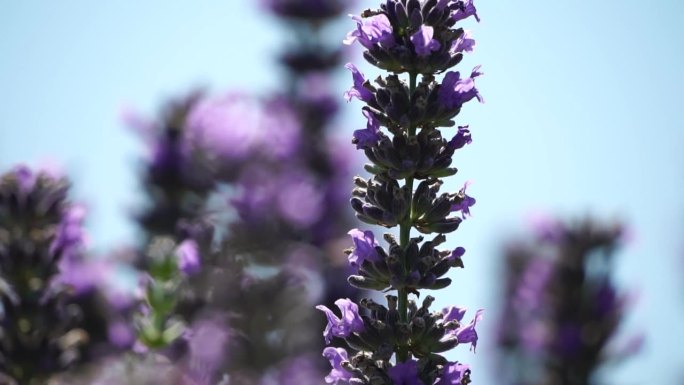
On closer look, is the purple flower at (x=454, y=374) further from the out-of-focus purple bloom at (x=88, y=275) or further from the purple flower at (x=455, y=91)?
the out-of-focus purple bloom at (x=88, y=275)

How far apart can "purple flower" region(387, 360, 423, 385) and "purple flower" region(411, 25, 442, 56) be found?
1251 millimetres

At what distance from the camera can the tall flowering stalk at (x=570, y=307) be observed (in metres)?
10.9

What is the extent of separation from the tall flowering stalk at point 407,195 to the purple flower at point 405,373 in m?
0.04

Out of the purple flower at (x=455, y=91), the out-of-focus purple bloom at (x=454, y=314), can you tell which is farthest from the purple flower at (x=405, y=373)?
the purple flower at (x=455, y=91)

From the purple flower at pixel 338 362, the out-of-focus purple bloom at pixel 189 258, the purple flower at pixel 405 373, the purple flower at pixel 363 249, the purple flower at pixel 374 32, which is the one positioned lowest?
the purple flower at pixel 405 373

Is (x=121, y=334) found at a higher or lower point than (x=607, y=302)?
lower

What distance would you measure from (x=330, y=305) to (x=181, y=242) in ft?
16.0

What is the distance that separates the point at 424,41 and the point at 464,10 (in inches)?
12.9

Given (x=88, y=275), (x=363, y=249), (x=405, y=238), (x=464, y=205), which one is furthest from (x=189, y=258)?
(x=88, y=275)

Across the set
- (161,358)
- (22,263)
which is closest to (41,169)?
(22,263)

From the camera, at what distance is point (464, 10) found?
4.55 m

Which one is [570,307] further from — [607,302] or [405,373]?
[405,373]

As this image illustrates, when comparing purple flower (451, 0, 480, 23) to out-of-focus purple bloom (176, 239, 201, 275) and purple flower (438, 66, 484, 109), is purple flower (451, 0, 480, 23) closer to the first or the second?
purple flower (438, 66, 484, 109)

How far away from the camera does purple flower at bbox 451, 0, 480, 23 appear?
454 cm
